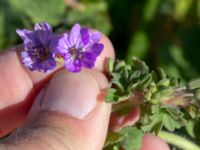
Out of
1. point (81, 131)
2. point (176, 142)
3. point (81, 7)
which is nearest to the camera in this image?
point (81, 131)

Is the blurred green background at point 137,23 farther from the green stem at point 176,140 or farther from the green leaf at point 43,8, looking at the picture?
the green stem at point 176,140

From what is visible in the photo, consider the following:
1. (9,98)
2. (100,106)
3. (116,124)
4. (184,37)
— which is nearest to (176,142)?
(116,124)

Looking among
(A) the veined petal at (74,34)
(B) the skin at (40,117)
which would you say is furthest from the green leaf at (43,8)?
(A) the veined petal at (74,34)

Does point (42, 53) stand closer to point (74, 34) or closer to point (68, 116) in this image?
point (74, 34)

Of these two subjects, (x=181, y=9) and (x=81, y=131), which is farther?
(x=181, y=9)

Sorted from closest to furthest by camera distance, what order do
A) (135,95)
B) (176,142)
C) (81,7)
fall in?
(135,95) → (176,142) → (81,7)

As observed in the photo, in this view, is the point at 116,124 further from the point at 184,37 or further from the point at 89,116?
the point at 184,37
